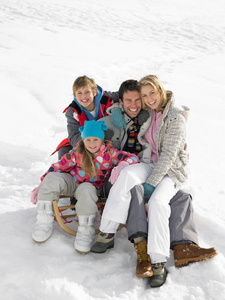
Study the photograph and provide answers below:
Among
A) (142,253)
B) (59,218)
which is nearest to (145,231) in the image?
(142,253)

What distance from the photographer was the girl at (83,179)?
2527mm

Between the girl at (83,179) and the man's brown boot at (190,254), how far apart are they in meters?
0.69

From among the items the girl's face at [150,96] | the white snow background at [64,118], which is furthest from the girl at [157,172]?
the white snow background at [64,118]

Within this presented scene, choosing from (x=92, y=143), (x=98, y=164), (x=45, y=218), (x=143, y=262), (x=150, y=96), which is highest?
(x=150, y=96)

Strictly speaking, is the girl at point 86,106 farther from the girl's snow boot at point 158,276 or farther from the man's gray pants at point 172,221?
A: the girl's snow boot at point 158,276

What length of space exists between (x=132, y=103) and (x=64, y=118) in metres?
2.92

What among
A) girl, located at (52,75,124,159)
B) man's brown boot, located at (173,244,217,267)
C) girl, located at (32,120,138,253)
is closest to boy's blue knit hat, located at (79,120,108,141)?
girl, located at (32,120,138,253)

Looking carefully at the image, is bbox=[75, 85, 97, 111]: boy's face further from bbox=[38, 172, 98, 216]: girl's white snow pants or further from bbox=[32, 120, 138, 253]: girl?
bbox=[38, 172, 98, 216]: girl's white snow pants

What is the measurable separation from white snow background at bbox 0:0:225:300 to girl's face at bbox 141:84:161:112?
1119 millimetres

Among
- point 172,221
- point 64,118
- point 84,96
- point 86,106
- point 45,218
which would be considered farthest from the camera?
point 64,118

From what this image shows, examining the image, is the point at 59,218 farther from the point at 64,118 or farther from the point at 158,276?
the point at 64,118

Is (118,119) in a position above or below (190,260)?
above

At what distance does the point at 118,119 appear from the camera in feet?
9.36

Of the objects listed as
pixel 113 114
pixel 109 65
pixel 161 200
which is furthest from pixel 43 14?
pixel 161 200
